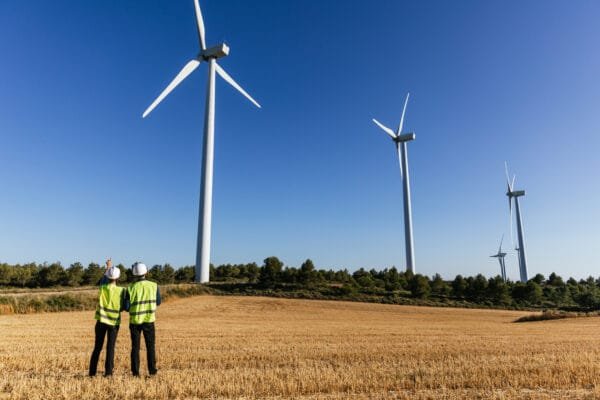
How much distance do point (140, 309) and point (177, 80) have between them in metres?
50.0

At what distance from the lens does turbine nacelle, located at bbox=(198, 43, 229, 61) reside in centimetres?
6338

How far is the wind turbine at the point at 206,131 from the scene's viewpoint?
191ft

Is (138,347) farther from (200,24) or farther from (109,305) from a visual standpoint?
(200,24)

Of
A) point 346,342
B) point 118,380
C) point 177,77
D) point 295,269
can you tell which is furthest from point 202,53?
point 118,380

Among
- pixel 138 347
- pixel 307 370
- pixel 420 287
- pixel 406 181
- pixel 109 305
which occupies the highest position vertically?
pixel 406 181

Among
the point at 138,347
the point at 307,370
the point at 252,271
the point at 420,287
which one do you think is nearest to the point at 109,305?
the point at 138,347

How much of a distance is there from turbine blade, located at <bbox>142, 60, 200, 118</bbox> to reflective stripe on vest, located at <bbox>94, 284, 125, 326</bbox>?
43.6 metres

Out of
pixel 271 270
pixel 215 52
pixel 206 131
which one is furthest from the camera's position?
pixel 271 270

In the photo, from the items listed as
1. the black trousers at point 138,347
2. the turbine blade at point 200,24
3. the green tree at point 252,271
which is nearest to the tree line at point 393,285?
the green tree at point 252,271

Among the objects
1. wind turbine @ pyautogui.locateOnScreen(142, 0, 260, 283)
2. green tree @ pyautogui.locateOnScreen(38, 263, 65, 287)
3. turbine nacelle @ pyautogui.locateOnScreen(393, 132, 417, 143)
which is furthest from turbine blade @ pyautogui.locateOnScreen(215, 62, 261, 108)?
green tree @ pyautogui.locateOnScreen(38, 263, 65, 287)

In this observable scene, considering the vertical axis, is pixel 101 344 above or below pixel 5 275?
below

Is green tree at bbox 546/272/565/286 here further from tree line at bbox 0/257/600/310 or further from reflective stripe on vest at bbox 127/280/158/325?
reflective stripe on vest at bbox 127/280/158/325

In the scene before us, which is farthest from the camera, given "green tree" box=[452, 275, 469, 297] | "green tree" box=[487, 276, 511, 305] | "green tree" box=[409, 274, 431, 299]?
"green tree" box=[452, 275, 469, 297]

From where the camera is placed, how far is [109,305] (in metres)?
9.59
